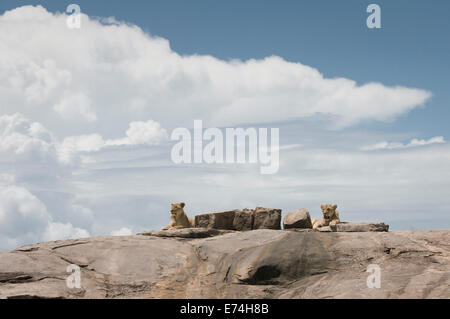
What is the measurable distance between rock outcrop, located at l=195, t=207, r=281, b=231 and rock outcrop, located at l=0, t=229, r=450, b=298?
266 centimetres

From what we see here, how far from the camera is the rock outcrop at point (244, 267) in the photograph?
1002 cm

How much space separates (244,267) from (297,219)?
215 inches

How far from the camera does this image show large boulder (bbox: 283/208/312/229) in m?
16.3

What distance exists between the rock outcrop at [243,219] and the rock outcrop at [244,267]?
266 centimetres

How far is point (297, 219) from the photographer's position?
1633 cm

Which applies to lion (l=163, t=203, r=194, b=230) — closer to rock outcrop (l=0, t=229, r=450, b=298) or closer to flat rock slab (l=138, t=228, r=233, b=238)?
flat rock slab (l=138, t=228, r=233, b=238)

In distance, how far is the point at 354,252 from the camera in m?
11.6

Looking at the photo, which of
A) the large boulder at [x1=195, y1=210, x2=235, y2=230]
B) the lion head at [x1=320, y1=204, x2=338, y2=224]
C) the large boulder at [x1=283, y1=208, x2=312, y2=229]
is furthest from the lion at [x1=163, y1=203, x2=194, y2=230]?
the lion head at [x1=320, y1=204, x2=338, y2=224]
